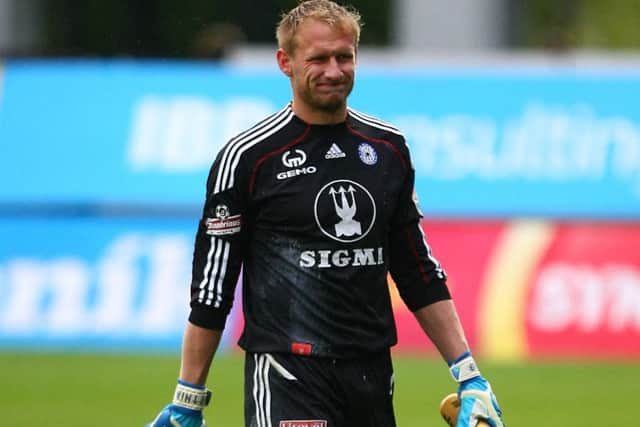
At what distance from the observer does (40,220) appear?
622 inches

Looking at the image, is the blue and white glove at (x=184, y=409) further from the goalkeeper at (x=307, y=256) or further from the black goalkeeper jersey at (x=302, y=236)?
the black goalkeeper jersey at (x=302, y=236)

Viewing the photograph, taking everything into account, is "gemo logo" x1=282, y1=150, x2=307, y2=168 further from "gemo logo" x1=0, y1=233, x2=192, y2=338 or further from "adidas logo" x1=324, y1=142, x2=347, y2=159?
"gemo logo" x1=0, y1=233, x2=192, y2=338

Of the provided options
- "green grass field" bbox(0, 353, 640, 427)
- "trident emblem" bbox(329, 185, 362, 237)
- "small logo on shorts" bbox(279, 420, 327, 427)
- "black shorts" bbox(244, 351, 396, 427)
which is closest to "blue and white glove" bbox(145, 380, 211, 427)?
"black shorts" bbox(244, 351, 396, 427)

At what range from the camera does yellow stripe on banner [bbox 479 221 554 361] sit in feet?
47.8

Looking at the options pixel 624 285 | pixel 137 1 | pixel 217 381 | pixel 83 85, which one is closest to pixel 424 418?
pixel 217 381

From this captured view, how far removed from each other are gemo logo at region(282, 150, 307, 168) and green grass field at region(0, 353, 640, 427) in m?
5.76

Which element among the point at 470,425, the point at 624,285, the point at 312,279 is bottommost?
the point at 470,425

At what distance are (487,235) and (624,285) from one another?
141cm

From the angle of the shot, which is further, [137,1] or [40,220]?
[137,1]

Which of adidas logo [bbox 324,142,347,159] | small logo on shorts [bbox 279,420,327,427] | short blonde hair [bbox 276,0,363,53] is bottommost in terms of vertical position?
small logo on shorts [bbox 279,420,327,427]

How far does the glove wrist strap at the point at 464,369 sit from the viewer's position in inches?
227

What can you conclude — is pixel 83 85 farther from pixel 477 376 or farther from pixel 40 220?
pixel 477 376

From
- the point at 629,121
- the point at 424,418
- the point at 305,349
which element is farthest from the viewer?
the point at 629,121

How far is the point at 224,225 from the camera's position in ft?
18.4
